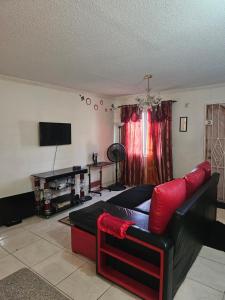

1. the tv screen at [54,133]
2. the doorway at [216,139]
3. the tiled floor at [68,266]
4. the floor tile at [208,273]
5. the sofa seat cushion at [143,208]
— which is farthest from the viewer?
the doorway at [216,139]

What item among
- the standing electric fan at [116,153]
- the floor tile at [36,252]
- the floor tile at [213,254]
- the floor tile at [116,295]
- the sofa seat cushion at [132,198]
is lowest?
the floor tile at [116,295]

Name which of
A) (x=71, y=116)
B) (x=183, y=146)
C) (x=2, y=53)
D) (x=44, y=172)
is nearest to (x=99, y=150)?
(x=71, y=116)

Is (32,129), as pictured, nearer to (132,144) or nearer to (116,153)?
(116,153)

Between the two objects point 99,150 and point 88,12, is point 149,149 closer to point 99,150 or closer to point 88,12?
point 99,150

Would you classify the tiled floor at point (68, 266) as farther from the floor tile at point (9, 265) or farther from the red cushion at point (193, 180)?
the red cushion at point (193, 180)

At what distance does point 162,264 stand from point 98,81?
10.2 ft

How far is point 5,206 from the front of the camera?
3.33m

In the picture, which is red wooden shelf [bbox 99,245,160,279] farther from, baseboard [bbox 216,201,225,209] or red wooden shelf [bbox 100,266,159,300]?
baseboard [bbox 216,201,225,209]

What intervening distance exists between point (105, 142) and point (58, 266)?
3521mm

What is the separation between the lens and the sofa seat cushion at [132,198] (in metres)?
2.98

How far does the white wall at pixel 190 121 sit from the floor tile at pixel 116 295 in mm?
3201

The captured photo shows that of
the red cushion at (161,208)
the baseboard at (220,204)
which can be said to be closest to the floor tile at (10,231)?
the red cushion at (161,208)

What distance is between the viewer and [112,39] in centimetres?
203

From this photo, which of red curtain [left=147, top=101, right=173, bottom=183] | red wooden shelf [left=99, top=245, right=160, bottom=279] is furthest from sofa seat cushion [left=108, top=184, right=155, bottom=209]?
red curtain [left=147, top=101, right=173, bottom=183]
